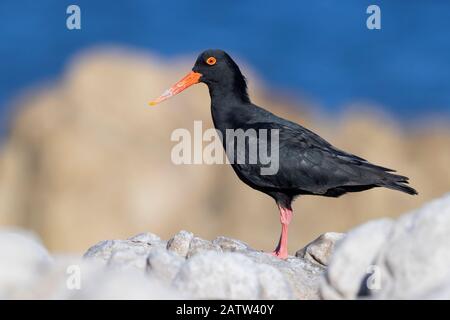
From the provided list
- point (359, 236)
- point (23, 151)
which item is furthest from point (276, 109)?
point (359, 236)

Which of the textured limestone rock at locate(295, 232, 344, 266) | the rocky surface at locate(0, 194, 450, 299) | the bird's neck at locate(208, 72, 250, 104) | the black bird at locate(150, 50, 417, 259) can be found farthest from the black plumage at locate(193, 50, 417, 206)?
the rocky surface at locate(0, 194, 450, 299)

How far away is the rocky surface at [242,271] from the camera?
8.23 meters

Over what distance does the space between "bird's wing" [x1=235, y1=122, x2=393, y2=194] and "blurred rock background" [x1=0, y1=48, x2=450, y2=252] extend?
13180mm

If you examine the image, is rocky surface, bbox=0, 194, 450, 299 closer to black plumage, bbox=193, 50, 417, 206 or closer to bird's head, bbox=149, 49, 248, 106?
black plumage, bbox=193, 50, 417, 206

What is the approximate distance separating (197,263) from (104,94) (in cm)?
2072

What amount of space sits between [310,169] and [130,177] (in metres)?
15.6

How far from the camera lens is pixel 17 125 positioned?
2953 cm

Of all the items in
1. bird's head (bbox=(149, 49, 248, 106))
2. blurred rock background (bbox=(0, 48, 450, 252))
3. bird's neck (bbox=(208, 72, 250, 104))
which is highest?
bird's head (bbox=(149, 49, 248, 106))

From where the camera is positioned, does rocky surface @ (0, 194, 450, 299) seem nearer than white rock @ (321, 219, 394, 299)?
Yes

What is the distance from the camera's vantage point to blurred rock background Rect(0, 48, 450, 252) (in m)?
27.3

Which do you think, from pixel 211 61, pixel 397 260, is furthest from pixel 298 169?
pixel 397 260

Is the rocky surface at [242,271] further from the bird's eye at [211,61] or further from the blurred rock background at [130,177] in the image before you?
the blurred rock background at [130,177]
